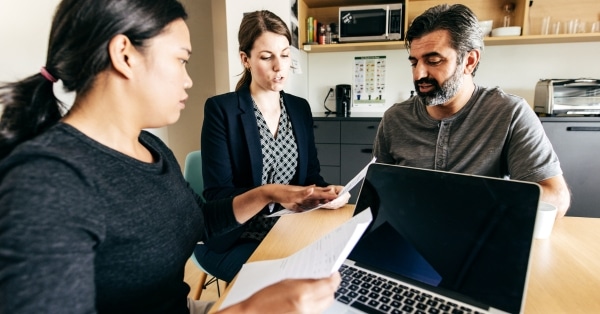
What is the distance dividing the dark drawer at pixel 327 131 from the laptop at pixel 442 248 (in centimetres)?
195

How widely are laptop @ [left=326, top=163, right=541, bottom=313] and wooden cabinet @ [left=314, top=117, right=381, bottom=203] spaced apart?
1.91 m

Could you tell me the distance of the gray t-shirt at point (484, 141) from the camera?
1055mm

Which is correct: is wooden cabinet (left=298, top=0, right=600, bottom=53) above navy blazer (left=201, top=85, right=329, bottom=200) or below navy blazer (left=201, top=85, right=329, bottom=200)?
above

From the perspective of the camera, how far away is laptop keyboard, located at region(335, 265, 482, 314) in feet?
1.90

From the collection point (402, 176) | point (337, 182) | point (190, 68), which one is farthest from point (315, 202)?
point (190, 68)

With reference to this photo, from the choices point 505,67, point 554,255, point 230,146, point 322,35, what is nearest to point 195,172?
point 230,146

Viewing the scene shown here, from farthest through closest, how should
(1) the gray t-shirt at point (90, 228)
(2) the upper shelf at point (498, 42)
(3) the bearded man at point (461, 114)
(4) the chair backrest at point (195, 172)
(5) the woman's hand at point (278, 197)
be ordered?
1. (2) the upper shelf at point (498, 42)
2. (4) the chair backrest at point (195, 172)
3. (3) the bearded man at point (461, 114)
4. (5) the woman's hand at point (278, 197)
5. (1) the gray t-shirt at point (90, 228)

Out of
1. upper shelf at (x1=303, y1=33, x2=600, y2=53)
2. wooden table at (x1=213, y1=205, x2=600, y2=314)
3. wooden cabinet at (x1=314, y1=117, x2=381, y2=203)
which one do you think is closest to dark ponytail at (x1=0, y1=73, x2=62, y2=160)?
wooden table at (x1=213, y1=205, x2=600, y2=314)

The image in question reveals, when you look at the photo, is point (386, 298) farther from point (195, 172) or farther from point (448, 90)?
point (195, 172)

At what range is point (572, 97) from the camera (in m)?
2.39

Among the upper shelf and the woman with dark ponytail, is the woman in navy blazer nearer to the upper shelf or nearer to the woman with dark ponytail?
the woman with dark ponytail

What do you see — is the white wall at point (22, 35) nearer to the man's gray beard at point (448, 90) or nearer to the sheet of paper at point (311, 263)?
the sheet of paper at point (311, 263)

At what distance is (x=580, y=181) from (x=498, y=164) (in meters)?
1.86

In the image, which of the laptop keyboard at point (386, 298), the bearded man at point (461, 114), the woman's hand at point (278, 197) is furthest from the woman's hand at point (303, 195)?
the bearded man at point (461, 114)
